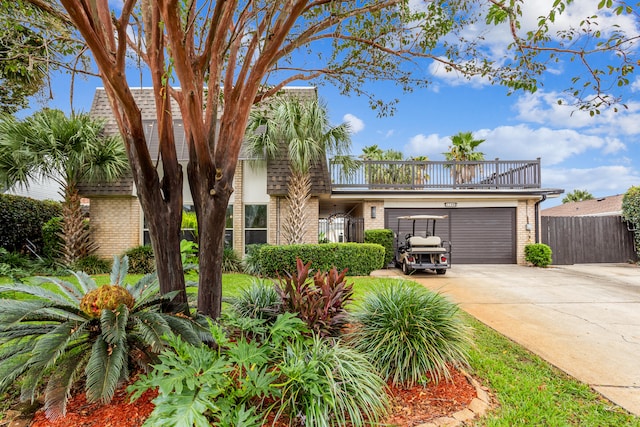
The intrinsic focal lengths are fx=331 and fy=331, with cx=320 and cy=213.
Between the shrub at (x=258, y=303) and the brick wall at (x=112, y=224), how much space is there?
924cm

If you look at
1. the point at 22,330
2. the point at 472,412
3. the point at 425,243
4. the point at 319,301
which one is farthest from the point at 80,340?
the point at 425,243

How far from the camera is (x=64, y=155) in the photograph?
9.41m

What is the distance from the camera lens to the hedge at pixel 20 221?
1176 cm

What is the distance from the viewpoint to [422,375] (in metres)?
3.03

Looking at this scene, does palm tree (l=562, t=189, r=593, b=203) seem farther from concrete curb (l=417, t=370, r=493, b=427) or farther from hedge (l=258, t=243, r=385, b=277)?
concrete curb (l=417, t=370, r=493, b=427)

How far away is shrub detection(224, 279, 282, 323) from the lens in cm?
382

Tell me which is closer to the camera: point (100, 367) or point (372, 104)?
point (100, 367)

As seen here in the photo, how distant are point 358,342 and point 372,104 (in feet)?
14.4

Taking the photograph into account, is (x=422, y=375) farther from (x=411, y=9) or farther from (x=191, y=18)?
(x=411, y=9)

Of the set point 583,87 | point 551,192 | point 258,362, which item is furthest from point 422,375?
point 551,192

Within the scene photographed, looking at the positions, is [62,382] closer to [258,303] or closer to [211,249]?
[211,249]

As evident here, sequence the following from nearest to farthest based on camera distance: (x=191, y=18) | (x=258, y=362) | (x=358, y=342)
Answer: (x=258, y=362), (x=358, y=342), (x=191, y=18)

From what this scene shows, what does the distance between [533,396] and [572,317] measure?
363cm

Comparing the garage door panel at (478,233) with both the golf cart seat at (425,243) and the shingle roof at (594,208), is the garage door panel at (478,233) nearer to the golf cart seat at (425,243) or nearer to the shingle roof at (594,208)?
the golf cart seat at (425,243)
